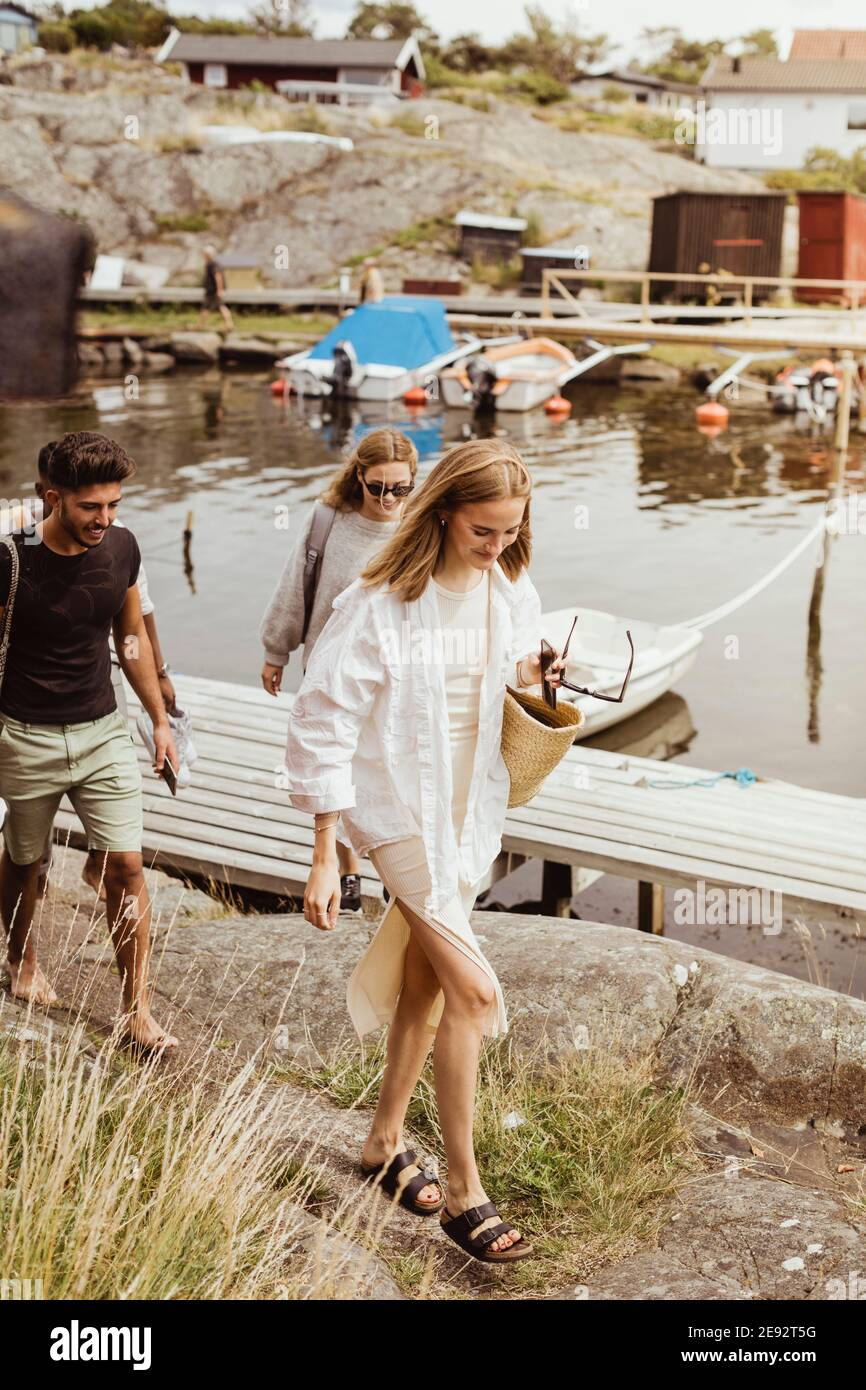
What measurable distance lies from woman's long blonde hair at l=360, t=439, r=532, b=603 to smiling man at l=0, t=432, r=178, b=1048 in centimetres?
104

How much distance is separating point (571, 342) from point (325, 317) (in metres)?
7.74

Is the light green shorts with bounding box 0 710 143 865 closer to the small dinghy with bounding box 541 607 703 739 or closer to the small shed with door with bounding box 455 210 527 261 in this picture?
the small dinghy with bounding box 541 607 703 739

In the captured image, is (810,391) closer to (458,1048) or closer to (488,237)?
(488,237)

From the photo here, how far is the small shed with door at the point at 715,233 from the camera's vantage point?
126ft

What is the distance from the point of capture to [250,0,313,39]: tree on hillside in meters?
78.9

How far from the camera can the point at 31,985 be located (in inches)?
179

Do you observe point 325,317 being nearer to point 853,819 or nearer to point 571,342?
point 571,342

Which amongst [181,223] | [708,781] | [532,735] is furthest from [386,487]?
[181,223]

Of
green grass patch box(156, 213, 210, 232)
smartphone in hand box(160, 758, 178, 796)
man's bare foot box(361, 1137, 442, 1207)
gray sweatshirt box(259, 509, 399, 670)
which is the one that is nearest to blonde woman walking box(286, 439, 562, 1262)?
man's bare foot box(361, 1137, 442, 1207)

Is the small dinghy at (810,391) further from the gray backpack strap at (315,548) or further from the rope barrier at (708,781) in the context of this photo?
the gray backpack strap at (315,548)

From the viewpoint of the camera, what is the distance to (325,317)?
3900 cm

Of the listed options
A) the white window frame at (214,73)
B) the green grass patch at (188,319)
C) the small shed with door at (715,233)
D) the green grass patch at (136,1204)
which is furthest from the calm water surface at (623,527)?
the white window frame at (214,73)

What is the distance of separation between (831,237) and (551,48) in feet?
159
